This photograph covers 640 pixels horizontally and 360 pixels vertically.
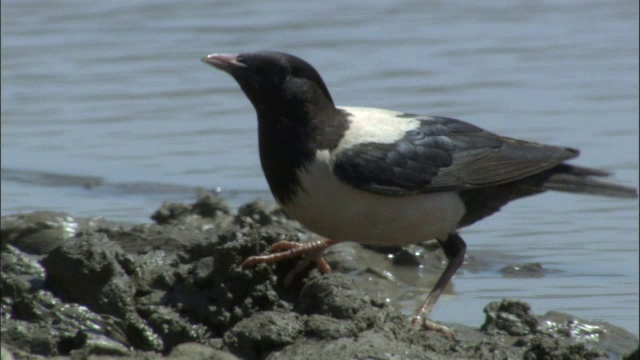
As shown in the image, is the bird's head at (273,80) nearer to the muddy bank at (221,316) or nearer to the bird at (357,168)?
the bird at (357,168)

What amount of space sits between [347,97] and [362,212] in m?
6.29

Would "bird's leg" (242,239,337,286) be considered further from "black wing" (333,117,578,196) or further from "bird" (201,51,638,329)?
"black wing" (333,117,578,196)

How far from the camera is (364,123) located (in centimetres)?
769


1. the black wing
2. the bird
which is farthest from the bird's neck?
the black wing

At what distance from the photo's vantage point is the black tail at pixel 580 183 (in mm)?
8492

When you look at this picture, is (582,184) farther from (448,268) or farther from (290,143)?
(290,143)

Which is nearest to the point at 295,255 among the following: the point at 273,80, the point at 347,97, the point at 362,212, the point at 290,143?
the point at 362,212

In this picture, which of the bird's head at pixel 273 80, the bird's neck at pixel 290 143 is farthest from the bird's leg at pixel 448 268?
the bird's head at pixel 273 80

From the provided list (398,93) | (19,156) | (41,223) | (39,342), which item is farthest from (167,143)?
(39,342)

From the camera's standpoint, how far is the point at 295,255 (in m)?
7.09

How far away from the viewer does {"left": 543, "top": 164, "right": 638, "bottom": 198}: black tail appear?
334 inches

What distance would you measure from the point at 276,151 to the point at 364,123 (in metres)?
0.59

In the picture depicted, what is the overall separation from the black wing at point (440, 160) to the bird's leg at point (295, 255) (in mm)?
373

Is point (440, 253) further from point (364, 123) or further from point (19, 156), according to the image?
point (19, 156)
